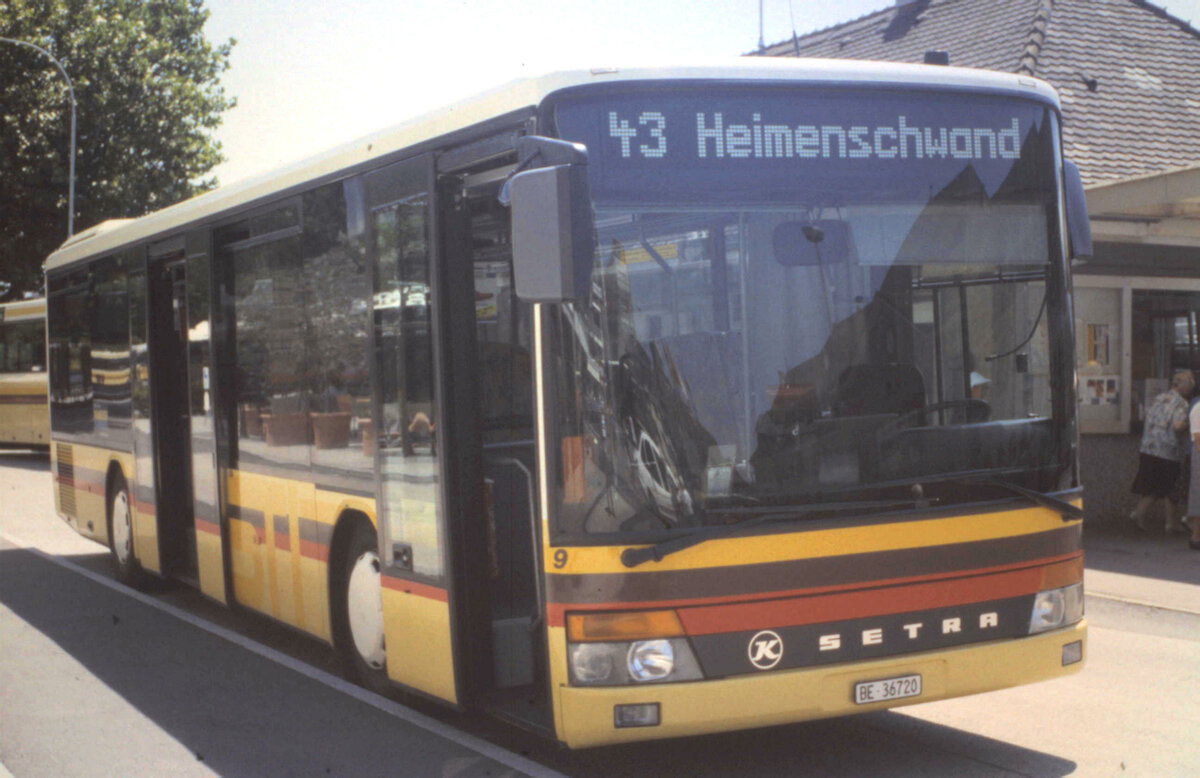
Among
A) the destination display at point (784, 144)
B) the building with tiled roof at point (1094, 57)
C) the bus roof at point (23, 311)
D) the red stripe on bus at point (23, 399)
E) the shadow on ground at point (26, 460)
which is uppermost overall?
the building with tiled roof at point (1094, 57)

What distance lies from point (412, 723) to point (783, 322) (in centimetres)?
312

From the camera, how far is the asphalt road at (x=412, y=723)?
6324mm

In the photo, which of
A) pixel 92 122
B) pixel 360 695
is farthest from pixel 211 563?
pixel 92 122

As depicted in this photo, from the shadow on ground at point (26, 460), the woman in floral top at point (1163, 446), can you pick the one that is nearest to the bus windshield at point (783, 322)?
the woman in floral top at point (1163, 446)

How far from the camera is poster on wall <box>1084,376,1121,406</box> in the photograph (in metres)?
15.7

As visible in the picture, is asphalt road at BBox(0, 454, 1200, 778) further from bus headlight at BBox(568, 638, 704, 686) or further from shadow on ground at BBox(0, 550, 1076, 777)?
bus headlight at BBox(568, 638, 704, 686)

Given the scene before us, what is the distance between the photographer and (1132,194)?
12578mm

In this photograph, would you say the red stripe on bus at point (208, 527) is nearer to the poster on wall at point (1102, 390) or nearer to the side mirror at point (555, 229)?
the side mirror at point (555, 229)

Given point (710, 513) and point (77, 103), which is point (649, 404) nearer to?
point (710, 513)

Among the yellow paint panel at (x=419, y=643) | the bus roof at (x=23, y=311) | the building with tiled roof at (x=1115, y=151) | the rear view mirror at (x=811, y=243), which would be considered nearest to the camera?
the rear view mirror at (x=811, y=243)

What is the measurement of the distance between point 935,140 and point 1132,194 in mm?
7601

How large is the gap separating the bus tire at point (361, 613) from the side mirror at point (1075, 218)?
3686 mm

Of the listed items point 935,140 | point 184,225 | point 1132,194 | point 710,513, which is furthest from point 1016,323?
point 1132,194

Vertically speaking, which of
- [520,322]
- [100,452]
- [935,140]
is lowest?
[100,452]
